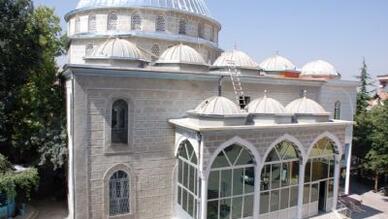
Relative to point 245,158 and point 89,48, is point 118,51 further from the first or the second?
point 245,158

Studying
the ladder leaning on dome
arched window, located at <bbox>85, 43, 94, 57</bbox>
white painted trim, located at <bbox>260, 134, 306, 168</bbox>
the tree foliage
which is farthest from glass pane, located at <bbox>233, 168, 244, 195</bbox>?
arched window, located at <bbox>85, 43, 94, 57</bbox>

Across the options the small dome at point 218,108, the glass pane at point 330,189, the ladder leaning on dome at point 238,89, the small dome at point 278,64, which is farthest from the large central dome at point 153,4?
the glass pane at point 330,189

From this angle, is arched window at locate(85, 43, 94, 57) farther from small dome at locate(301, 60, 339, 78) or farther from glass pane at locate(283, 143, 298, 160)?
small dome at locate(301, 60, 339, 78)

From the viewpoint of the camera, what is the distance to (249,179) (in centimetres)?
1138

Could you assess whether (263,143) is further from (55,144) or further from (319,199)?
(55,144)

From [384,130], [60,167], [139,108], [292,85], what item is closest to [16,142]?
[60,167]

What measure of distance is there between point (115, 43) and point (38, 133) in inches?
221

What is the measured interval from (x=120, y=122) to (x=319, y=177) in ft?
29.0

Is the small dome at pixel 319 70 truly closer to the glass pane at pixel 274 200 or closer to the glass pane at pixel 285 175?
the glass pane at pixel 285 175

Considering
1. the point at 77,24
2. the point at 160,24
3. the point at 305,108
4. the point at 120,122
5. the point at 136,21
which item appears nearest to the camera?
the point at 120,122

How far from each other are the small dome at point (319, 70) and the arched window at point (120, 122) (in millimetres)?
11510

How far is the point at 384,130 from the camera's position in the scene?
632 inches

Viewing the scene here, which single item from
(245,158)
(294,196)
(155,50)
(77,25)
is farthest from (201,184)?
(77,25)

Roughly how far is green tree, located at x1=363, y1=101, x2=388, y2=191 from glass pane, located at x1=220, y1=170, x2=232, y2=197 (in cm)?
980
